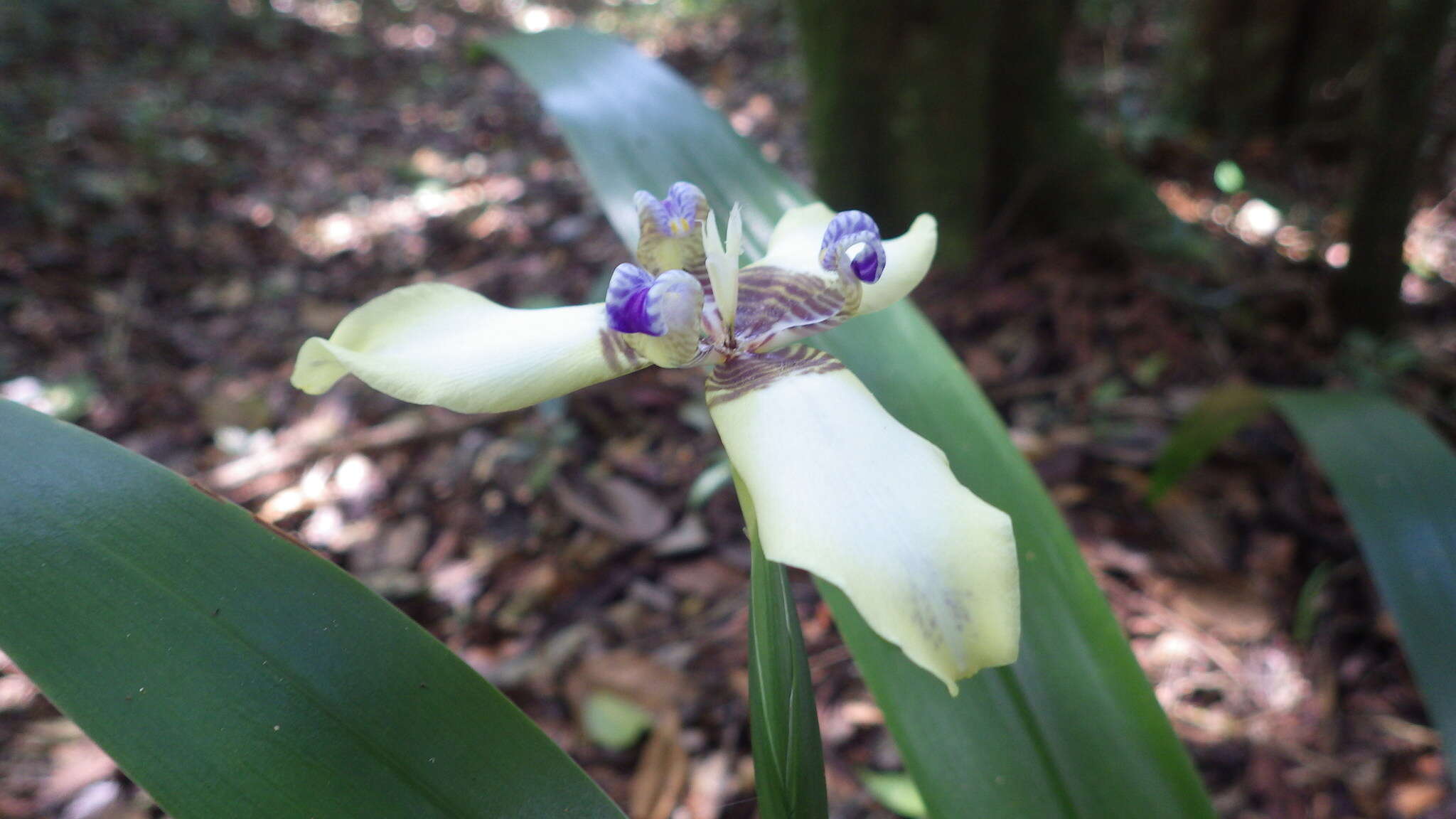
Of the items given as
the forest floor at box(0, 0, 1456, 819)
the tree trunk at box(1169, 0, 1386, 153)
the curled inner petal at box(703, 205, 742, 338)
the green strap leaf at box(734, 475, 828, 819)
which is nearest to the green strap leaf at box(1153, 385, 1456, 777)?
the forest floor at box(0, 0, 1456, 819)

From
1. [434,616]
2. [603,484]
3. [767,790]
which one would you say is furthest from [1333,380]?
[434,616]

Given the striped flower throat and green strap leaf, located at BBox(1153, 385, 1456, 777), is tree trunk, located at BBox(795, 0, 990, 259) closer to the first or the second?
green strap leaf, located at BBox(1153, 385, 1456, 777)

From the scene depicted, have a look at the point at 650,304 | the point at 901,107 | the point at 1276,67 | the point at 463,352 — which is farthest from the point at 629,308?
the point at 1276,67

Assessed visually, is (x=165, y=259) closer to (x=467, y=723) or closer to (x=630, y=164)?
(x=630, y=164)

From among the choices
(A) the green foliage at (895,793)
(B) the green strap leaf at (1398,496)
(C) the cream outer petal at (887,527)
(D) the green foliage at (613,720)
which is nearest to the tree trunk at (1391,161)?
(B) the green strap leaf at (1398,496)

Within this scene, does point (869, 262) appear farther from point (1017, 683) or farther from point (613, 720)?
point (613, 720)

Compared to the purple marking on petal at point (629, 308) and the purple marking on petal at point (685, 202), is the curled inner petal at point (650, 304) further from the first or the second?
the purple marking on petal at point (685, 202)
